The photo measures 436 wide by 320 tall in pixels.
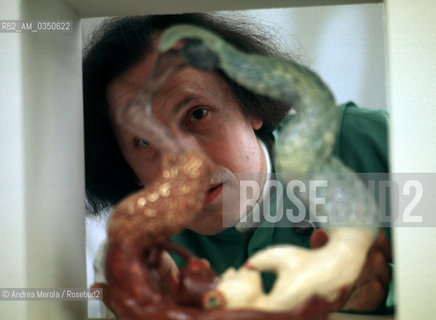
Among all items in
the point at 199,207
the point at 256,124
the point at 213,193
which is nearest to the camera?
the point at 199,207

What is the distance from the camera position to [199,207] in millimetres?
807

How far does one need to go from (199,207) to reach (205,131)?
28 centimetres

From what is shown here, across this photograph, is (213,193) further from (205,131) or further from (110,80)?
(110,80)

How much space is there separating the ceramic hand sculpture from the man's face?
0.63 ft

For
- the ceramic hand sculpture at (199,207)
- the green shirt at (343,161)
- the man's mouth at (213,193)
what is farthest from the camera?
the green shirt at (343,161)

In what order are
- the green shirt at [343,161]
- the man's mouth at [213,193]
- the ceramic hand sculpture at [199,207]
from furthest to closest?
the green shirt at [343,161], the man's mouth at [213,193], the ceramic hand sculpture at [199,207]

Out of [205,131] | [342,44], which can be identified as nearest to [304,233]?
[205,131]

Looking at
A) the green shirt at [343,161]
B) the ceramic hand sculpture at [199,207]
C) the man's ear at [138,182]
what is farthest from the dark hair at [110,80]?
the ceramic hand sculpture at [199,207]

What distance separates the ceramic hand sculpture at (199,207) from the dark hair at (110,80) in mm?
303

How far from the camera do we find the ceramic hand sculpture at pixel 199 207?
69 cm

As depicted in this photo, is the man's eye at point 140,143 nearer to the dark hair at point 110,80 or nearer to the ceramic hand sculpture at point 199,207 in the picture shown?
the dark hair at point 110,80

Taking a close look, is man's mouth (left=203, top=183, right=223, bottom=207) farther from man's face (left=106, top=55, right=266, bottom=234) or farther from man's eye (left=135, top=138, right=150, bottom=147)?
man's eye (left=135, top=138, right=150, bottom=147)

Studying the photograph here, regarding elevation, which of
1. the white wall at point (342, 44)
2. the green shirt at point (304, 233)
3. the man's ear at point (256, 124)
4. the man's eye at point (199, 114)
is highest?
the white wall at point (342, 44)

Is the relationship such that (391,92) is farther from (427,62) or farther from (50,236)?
(50,236)
